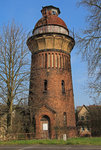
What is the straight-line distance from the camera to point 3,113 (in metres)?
13.8

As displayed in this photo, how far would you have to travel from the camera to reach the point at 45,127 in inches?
690

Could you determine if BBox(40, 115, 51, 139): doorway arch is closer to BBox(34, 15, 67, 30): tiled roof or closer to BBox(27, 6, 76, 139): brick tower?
BBox(27, 6, 76, 139): brick tower

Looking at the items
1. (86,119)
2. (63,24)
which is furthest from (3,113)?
(86,119)

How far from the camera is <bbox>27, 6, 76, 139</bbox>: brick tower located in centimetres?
1767

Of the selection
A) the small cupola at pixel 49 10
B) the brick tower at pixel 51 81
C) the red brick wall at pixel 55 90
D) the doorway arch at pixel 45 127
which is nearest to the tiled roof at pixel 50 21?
the brick tower at pixel 51 81

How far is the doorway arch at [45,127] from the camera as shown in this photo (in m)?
17.2

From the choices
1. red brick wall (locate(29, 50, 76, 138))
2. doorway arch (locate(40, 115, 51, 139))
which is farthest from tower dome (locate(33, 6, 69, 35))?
doorway arch (locate(40, 115, 51, 139))

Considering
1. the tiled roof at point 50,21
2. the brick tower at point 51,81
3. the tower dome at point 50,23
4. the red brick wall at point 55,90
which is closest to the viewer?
the brick tower at point 51,81

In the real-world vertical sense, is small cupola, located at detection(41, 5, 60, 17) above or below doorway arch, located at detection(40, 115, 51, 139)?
above

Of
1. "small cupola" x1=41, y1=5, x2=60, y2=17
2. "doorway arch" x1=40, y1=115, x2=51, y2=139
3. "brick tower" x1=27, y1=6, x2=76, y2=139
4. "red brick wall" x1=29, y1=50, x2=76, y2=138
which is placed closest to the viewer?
"doorway arch" x1=40, y1=115, x2=51, y2=139

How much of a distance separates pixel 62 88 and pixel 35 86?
9.78 feet

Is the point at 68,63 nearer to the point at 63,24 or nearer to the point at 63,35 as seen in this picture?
Result: the point at 63,35

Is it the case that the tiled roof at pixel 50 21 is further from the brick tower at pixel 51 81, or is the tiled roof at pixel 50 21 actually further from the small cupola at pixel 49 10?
the small cupola at pixel 49 10

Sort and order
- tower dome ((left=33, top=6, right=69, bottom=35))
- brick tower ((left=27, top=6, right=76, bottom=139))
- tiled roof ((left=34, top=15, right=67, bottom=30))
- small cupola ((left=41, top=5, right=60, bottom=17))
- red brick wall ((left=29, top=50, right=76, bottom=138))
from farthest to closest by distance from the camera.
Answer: small cupola ((left=41, top=5, right=60, bottom=17)) < tiled roof ((left=34, top=15, right=67, bottom=30)) < tower dome ((left=33, top=6, right=69, bottom=35)) < red brick wall ((left=29, top=50, right=76, bottom=138)) < brick tower ((left=27, top=6, right=76, bottom=139))
